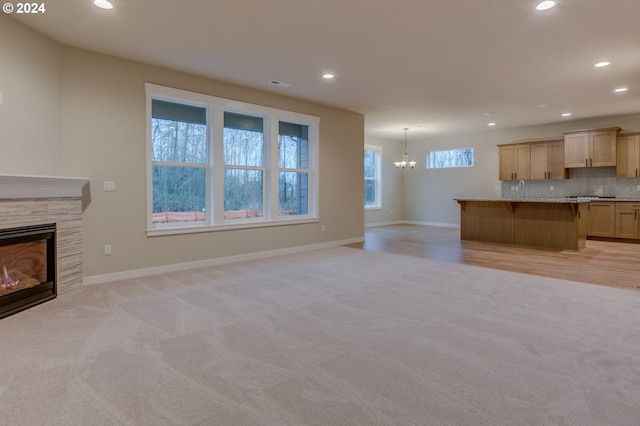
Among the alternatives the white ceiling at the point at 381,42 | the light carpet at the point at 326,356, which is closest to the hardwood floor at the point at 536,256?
the light carpet at the point at 326,356

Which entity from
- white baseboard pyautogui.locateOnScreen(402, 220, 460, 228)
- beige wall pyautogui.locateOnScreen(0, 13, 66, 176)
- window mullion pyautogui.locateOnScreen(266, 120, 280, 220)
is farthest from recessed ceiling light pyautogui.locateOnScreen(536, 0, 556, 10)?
white baseboard pyautogui.locateOnScreen(402, 220, 460, 228)

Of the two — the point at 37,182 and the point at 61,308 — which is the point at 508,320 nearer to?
the point at 61,308

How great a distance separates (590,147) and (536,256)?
3.79m

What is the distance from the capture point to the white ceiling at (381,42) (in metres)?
3.28

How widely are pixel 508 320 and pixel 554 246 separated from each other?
4771 millimetres

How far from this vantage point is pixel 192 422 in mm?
1651

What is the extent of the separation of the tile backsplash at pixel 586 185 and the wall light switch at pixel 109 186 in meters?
9.19

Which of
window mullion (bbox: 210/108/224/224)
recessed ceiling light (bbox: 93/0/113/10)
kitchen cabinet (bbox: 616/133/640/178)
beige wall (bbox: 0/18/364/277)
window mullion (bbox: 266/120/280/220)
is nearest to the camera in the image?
recessed ceiling light (bbox: 93/0/113/10)

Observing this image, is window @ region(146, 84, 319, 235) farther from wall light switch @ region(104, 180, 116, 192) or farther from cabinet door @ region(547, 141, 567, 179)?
cabinet door @ region(547, 141, 567, 179)

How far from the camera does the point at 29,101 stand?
3602mm

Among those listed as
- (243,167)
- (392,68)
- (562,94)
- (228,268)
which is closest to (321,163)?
(243,167)

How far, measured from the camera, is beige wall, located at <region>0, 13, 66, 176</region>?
338cm

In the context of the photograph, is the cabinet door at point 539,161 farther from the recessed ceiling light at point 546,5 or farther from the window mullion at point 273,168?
the window mullion at point 273,168

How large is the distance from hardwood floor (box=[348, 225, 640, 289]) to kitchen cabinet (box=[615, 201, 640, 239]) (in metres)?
0.22
